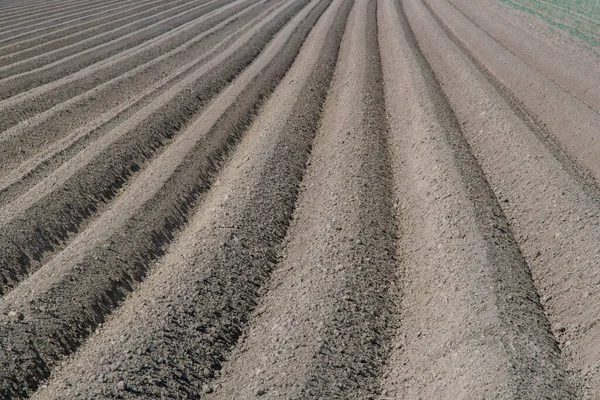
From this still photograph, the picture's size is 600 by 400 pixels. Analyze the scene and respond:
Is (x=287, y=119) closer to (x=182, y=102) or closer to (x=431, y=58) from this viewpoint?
(x=182, y=102)

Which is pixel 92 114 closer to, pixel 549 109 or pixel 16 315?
pixel 16 315

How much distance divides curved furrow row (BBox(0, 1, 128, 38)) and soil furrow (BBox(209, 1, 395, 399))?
14.4 m

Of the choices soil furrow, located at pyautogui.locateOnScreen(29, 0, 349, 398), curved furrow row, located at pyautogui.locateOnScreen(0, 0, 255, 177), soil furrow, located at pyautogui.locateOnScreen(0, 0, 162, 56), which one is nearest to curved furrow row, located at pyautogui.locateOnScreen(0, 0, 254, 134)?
curved furrow row, located at pyautogui.locateOnScreen(0, 0, 255, 177)

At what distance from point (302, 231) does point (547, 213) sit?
308 cm

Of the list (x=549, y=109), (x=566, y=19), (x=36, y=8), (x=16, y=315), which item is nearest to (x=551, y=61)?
(x=549, y=109)

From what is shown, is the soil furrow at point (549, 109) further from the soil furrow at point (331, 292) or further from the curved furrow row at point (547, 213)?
the soil furrow at point (331, 292)

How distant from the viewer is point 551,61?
50.6 ft

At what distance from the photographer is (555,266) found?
21.1 ft

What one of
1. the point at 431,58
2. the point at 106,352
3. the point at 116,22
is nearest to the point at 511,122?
the point at 431,58

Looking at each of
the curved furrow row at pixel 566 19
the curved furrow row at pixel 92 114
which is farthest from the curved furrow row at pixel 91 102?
the curved furrow row at pixel 566 19

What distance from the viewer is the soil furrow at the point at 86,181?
275 inches

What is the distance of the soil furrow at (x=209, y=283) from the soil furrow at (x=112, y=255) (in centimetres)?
21

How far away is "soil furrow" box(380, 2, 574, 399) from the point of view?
469cm

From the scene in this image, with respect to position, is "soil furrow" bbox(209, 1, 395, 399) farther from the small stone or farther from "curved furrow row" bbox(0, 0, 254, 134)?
"curved furrow row" bbox(0, 0, 254, 134)
